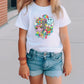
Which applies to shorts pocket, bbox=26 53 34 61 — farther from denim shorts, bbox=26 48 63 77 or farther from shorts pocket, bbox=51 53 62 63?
shorts pocket, bbox=51 53 62 63

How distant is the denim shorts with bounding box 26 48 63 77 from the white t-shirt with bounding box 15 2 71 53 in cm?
5

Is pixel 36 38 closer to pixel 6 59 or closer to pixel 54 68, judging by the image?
pixel 54 68

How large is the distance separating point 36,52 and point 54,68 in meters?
0.24

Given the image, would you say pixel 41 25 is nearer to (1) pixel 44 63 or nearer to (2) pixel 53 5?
(2) pixel 53 5

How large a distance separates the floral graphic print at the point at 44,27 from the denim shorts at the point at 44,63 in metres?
0.18

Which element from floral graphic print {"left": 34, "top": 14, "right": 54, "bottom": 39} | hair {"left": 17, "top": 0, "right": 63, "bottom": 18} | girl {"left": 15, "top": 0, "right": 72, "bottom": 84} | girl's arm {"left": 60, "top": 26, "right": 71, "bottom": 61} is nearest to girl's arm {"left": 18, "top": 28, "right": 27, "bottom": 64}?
girl {"left": 15, "top": 0, "right": 72, "bottom": 84}

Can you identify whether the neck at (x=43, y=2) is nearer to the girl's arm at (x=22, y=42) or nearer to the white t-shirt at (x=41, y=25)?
the white t-shirt at (x=41, y=25)

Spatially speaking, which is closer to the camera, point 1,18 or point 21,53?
point 21,53

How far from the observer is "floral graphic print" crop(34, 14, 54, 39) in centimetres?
226

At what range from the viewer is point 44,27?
2.28 meters

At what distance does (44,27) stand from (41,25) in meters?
0.04

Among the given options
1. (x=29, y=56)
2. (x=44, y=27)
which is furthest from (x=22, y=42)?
(x=44, y=27)

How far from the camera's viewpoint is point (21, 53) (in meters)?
2.31

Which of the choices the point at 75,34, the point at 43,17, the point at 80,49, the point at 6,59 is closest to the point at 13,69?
the point at 6,59
